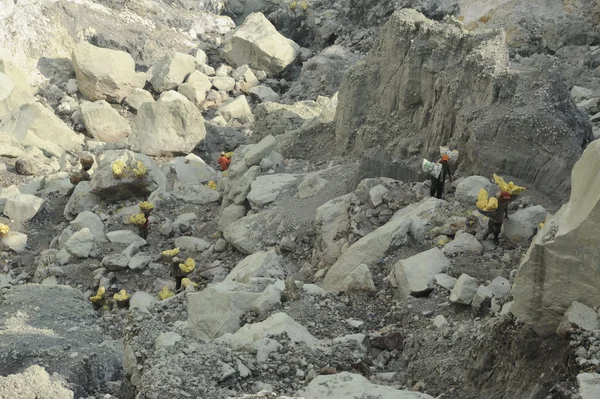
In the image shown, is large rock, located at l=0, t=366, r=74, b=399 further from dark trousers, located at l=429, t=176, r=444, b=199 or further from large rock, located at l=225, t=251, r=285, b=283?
dark trousers, located at l=429, t=176, r=444, b=199

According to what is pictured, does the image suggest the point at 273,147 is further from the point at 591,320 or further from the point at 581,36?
the point at 591,320

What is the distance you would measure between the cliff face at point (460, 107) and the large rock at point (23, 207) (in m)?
6.46

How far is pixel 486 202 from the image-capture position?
926 cm

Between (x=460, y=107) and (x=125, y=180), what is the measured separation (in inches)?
276

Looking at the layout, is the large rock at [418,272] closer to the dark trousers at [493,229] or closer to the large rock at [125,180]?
the dark trousers at [493,229]

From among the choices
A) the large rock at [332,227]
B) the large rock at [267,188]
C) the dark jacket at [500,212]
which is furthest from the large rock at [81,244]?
the dark jacket at [500,212]

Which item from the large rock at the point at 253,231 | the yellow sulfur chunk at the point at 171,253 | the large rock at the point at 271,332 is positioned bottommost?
the yellow sulfur chunk at the point at 171,253

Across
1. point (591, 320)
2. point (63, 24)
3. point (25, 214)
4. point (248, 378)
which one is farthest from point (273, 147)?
point (63, 24)

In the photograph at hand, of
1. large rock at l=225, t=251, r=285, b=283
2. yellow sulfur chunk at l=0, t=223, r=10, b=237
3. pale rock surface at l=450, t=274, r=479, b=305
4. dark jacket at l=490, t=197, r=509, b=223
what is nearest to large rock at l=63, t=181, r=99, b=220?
yellow sulfur chunk at l=0, t=223, r=10, b=237

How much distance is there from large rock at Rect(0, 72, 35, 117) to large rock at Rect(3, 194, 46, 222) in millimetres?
4696

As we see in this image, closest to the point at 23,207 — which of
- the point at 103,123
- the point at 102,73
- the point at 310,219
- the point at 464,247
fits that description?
the point at 103,123

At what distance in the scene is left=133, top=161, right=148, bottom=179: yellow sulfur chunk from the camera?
15.5m

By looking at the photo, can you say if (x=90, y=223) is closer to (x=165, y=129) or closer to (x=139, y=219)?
(x=139, y=219)

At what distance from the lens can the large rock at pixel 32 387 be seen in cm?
757
